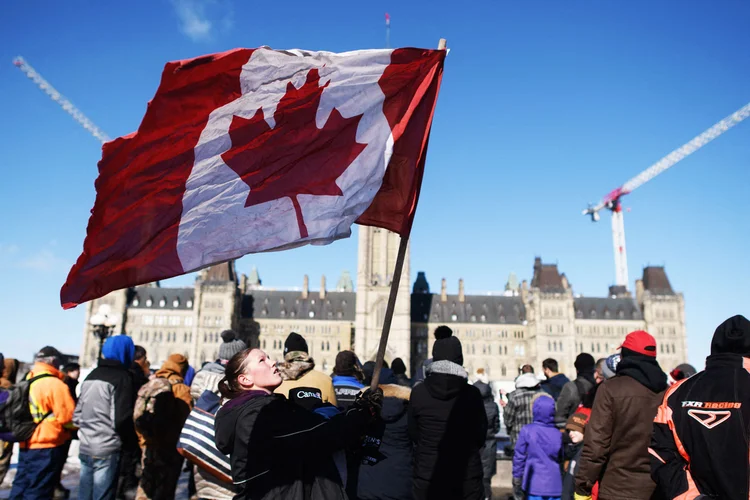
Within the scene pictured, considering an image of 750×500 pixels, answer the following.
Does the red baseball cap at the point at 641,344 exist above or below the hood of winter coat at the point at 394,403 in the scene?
above

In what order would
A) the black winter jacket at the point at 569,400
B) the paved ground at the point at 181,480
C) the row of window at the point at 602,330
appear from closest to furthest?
the black winter jacket at the point at 569,400
the paved ground at the point at 181,480
the row of window at the point at 602,330

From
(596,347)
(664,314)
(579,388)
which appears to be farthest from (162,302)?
(579,388)

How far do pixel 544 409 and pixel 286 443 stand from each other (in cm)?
416

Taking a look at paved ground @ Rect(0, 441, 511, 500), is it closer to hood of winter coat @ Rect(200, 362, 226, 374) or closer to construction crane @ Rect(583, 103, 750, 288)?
hood of winter coat @ Rect(200, 362, 226, 374)

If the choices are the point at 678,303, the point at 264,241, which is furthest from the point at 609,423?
the point at 678,303

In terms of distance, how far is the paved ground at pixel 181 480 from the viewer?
29.3ft

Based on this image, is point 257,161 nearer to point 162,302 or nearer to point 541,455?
point 541,455

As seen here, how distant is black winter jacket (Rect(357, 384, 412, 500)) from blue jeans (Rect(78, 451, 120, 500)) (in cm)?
266

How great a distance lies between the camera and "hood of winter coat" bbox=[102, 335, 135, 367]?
6.14m

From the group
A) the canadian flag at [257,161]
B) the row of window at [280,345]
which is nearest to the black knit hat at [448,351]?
the canadian flag at [257,161]

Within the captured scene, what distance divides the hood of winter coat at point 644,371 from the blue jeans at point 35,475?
18.7 feet

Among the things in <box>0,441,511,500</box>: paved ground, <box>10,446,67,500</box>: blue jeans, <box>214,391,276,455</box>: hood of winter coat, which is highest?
<box>214,391,276,455</box>: hood of winter coat

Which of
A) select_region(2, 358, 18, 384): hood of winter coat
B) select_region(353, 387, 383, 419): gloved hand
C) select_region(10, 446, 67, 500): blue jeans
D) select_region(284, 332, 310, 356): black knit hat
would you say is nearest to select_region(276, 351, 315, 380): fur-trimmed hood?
select_region(284, 332, 310, 356): black knit hat

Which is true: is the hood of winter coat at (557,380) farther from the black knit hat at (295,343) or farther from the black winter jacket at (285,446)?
the black winter jacket at (285,446)
